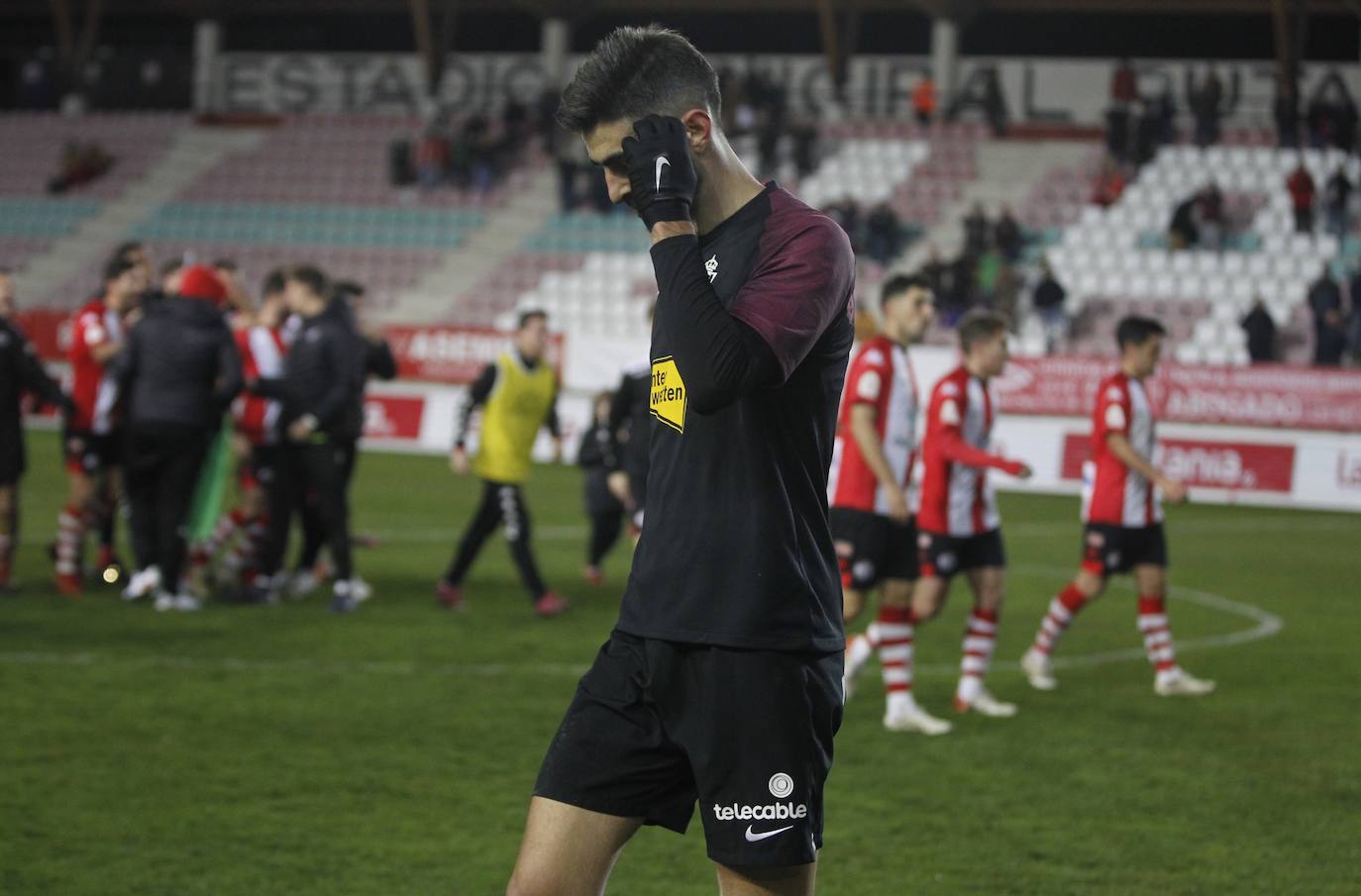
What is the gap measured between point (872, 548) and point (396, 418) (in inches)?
736

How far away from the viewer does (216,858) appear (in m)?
5.61

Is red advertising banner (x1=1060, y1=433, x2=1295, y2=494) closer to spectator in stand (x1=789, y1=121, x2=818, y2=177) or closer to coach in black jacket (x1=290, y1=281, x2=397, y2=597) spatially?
coach in black jacket (x1=290, y1=281, x2=397, y2=597)

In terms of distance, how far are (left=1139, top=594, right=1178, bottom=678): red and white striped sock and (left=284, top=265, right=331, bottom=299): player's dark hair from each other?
533 centimetres

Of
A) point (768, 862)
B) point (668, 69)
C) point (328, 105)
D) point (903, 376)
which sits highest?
point (328, 105)

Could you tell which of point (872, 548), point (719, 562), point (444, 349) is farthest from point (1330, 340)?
point (719, 562)

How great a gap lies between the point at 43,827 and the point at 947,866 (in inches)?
119

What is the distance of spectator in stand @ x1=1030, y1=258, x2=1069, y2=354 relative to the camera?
27.5 m

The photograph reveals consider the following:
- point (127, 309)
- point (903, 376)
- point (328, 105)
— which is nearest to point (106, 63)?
point (328, 105)

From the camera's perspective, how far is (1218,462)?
71.6 feet

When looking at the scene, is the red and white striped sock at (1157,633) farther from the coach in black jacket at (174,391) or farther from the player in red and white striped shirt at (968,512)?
the coach in black jacket at (174,391)

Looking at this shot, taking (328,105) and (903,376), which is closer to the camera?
(903,376)

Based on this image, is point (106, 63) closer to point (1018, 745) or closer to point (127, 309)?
point (127, 309)

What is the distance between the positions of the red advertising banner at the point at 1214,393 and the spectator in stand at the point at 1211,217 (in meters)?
6.66

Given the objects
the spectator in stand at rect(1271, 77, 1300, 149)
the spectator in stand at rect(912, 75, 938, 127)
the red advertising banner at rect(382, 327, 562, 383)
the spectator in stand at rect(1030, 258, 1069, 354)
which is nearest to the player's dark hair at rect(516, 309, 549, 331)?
the red advertising banner at rect(382, 327, 562, 383)
